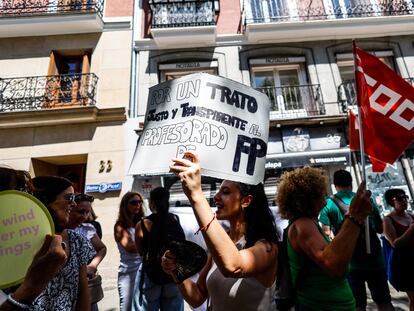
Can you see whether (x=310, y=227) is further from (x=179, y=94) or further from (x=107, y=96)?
(x=107, y=96)

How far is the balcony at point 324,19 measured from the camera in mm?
9062

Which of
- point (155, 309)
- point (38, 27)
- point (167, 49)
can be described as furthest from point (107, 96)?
point (155, 309)

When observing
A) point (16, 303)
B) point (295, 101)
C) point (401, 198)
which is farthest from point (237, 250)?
point (295, 101)

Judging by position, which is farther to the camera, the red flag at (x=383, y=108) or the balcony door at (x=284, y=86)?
the balcony door at (x=284, y=86)

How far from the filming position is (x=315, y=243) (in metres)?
1.61

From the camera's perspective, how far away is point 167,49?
372 inches

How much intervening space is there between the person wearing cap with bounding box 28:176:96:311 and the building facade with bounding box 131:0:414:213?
7225 mm

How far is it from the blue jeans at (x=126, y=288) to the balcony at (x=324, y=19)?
855 centimetres

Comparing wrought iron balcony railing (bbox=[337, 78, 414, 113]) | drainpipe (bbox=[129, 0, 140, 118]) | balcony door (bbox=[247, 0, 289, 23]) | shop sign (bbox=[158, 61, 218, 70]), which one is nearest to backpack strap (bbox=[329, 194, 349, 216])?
wrought iron balcony railing (bbox=[337, 78, 414, 113])

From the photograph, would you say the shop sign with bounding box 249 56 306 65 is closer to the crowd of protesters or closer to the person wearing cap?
the crowd of protesters

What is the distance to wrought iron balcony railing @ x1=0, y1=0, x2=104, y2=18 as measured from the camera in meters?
9.13

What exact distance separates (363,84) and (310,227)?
193 centimetres

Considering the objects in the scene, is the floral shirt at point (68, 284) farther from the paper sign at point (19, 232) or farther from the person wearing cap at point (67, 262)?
the paper sign at point (19, 232)

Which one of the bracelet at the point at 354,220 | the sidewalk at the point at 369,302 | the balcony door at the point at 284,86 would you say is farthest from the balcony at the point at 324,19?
the bracelet at the point at 354,220
